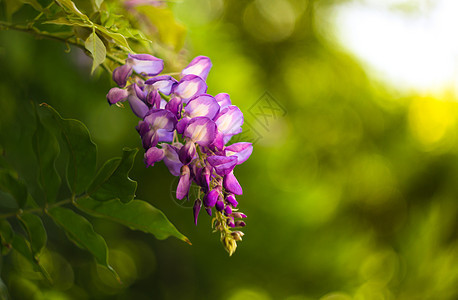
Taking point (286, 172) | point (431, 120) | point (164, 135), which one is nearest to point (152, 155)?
point (164, 135)

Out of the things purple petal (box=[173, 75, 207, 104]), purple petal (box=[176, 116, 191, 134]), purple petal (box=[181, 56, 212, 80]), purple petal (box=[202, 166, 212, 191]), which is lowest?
purple petal (box=[202, 166, 212, 191])

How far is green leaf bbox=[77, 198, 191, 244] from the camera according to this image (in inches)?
14.1

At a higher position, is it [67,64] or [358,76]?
[358,76]

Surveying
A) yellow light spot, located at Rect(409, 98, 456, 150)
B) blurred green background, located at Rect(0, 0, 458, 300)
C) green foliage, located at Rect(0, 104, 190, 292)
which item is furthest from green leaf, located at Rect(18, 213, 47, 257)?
yellow light spot, located at Rect(409, 98, 456, 150)

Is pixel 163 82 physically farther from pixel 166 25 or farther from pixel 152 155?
pixel 166 25

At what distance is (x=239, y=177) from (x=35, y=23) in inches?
29.6

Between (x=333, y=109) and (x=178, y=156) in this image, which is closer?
(x=178, y=156)

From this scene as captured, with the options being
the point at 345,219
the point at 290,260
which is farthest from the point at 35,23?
the point at 345,219

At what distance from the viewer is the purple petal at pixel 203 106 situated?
29 centimetres

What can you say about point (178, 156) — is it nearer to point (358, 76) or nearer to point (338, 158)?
point (338, 158)

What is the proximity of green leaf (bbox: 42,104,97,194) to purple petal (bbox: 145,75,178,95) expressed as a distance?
66 mm

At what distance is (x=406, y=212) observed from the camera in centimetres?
175

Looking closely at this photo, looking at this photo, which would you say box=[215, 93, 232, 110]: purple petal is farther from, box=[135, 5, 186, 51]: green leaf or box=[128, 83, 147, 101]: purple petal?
box=[135, 5, 186, 51]: green leaf

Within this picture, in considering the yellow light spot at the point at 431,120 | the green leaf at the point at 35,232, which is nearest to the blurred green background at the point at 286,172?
the yellow light spot at the point at 431,120
